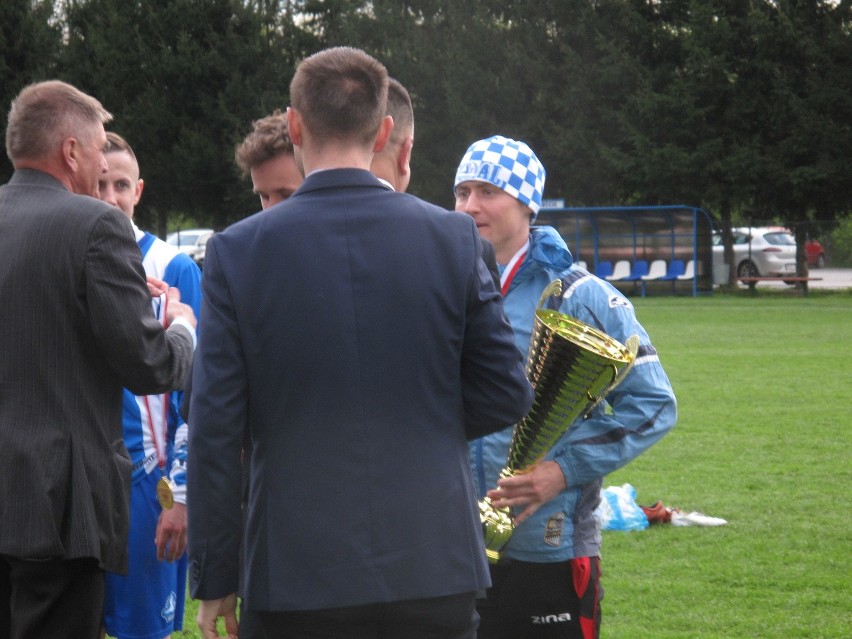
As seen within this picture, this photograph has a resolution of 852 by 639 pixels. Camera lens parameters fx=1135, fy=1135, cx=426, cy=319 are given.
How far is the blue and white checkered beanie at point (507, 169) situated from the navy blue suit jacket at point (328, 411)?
1.22 m

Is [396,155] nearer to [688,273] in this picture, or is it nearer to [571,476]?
[571,476]

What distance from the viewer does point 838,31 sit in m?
31.1

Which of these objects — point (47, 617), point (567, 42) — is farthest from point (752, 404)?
point (567, 42)

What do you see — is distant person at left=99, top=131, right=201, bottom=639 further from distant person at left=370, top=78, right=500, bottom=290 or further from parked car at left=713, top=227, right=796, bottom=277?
parked car at left=713, top=227, right=796, bottom=277

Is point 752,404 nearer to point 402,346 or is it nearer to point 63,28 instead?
point 402,346

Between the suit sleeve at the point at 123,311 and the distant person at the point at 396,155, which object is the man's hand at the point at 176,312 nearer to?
the suit sleeve at the point at 123,311

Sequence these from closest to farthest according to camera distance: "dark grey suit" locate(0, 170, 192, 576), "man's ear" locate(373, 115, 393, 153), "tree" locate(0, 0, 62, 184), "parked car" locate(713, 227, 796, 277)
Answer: "man's ear" locate(373, 115, 393, 153) → "dark grey suit" locate(0, 170, 192, 576) → "parked car" locate(713, 227, 796, 277) → "tree" locate(0, 0, 62, 184)

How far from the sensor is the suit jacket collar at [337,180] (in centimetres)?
240

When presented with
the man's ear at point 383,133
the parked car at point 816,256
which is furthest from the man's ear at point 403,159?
the parked car at point 816,256

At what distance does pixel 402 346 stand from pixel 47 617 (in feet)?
4.86

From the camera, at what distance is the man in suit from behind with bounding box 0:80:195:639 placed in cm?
303

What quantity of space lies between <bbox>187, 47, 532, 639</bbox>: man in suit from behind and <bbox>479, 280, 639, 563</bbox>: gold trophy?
0.60 meters

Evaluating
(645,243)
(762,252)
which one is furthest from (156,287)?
(762,252)

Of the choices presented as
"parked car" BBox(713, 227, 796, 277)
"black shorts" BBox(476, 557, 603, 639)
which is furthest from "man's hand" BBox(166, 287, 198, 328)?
"parked car" BBox(713, 227, 796, 277)
